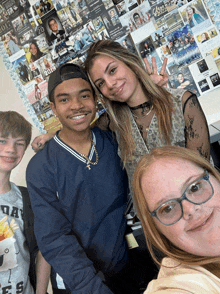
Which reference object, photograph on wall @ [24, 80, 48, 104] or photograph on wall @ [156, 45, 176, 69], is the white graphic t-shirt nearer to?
photograph on wall @ [24, 80, 48, 104]

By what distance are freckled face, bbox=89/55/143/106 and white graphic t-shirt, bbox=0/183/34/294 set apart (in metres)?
0.58

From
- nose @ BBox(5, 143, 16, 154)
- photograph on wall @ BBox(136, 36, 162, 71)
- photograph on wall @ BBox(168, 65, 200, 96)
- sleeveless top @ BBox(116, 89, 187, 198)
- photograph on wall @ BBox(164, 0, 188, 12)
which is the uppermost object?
photograph on wall @ BBox(164, 0, 188, 12)

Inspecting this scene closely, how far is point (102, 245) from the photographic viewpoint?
40.9 inches

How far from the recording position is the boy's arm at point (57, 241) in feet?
3.03

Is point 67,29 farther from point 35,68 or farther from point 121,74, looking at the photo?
point 121,74

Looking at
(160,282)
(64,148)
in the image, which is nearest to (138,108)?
(64,148)

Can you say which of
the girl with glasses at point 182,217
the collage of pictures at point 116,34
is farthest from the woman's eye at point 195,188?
the collage of pictures at point 116,34

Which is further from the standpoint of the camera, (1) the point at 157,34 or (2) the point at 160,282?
(1) the point at 157,34

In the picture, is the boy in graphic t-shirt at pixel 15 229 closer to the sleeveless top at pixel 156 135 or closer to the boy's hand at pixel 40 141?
the boy's hand at pixel 40 141

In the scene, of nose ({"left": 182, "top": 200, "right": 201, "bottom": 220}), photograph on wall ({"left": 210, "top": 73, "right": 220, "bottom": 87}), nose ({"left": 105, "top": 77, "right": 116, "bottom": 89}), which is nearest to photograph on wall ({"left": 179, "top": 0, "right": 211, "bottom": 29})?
photograph on wall ({"left": 210, "top": 73, "right": 220, "bottom": 87})

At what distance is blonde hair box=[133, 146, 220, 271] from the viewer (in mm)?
605

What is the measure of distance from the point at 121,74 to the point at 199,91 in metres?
0.63

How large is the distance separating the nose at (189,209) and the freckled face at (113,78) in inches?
22.9

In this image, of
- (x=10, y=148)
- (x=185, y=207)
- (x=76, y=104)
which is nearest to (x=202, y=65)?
(x=76, y=104)
